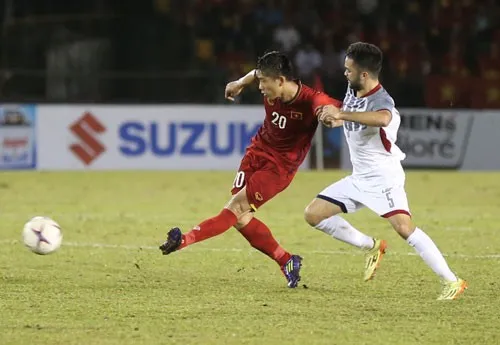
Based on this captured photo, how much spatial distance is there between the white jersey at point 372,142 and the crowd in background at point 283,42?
12303 mm

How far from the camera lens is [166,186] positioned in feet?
56.4

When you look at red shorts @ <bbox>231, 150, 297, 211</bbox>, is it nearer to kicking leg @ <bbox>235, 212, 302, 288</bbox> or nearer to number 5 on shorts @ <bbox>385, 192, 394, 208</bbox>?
kicking leg @ <bbox>235, 212, 302, 288</bbox>

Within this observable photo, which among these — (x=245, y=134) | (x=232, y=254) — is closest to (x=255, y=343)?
(x=232, y=254)

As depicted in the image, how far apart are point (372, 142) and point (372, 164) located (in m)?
0.17

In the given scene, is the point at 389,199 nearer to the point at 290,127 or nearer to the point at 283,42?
the point at 290,127

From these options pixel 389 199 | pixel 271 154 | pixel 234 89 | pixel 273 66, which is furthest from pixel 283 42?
pixel 389 199

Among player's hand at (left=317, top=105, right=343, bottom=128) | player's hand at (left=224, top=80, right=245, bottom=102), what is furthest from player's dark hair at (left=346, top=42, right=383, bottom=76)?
player's hand at (left=224, top=80, right=245, bottom=102)

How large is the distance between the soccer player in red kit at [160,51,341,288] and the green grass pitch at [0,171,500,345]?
1.31 ft

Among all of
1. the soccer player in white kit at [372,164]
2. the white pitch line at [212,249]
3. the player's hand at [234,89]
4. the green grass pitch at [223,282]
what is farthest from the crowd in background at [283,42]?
the soccer player in white kit at [372,164]

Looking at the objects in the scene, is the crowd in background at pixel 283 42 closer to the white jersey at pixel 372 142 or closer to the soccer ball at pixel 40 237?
the soccer ball at pixel 40 237

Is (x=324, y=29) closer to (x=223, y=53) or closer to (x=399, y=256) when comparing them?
(x=223, y=53)

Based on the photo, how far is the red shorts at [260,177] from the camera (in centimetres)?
847

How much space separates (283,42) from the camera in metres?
22.7

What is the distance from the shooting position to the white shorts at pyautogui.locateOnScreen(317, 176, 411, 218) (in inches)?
317
